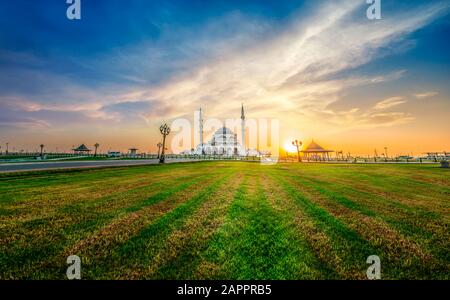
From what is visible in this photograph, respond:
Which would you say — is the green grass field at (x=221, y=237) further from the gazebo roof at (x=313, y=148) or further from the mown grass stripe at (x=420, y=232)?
the gazebo roof at (x=313, y=148)

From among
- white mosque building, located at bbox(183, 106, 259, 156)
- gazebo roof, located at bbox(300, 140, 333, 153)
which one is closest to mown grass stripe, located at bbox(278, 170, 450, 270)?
gazebo roof, located at bbox(300, 140, 333, 153)

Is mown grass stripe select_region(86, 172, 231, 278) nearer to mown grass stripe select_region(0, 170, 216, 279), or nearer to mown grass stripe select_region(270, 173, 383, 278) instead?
mown grass stripe select_region(0, 170, 216, 279)

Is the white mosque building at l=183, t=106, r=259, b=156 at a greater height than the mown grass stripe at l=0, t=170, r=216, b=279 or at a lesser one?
greater

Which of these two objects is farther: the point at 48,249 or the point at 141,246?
the point at 141,246

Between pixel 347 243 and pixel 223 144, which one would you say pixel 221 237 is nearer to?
pixel 347 243

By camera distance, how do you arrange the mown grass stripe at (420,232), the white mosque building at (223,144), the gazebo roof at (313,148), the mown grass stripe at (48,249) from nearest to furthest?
the mown grass stripe at (48,249), the mown grass stripe at (420,232), the gazebo roof at (313,148), the white mosque building at (223,144)

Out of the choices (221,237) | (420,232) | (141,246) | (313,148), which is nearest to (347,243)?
(420,232)

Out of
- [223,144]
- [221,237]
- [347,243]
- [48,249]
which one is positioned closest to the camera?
[48,249]

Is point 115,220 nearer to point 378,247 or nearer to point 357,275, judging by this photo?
point 357,275

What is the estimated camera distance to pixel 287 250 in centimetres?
474

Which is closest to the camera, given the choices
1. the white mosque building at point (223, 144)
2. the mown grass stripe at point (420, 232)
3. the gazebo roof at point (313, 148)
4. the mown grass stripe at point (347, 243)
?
the mown grass stripe at point (347, 243)

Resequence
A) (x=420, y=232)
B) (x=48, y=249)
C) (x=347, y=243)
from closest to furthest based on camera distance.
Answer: (x=48, y=249) < (x=347, y=243) < (x=420, y=232)

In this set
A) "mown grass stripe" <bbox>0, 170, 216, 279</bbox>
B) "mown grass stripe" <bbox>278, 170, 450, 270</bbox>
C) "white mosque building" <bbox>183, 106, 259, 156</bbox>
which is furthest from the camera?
"white mosque building" <bbox>183, 106, 259, 156</bbox>

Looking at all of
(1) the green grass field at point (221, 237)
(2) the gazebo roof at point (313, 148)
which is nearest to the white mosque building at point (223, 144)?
(2) the gazebo roof at point (313, 148)
